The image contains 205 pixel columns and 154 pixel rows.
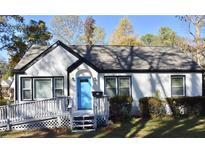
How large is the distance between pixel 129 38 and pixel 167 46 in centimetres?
215

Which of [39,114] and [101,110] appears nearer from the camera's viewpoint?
[39,114]

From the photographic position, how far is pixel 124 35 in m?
20.0

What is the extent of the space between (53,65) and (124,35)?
Answer: 4.35 m

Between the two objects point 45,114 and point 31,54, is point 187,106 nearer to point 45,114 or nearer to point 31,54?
point 45,114

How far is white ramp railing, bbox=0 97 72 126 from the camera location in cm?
1594

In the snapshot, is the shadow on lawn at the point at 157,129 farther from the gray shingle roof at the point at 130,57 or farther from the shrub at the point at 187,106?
the gray shingle roof at the point at 130,57

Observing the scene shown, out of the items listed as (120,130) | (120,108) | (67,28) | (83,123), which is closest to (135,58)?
(120,108)

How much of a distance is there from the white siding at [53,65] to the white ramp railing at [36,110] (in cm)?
180

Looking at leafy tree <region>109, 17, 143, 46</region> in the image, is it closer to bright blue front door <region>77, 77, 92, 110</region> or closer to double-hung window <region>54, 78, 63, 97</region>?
bright blue front door <region>77, 77, 92, 110</region>

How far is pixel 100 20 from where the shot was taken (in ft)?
56.1

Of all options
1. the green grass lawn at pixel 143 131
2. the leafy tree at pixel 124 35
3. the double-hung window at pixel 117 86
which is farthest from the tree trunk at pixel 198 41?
the green grass lawn at pixel 143 131

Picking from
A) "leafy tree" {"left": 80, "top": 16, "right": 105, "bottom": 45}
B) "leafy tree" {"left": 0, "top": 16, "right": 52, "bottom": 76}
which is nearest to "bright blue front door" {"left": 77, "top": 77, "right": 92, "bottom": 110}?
"leafy tree" {"left": 80, "top": 16, "right": 105, "bottom": 45}
